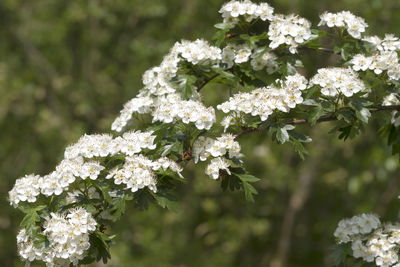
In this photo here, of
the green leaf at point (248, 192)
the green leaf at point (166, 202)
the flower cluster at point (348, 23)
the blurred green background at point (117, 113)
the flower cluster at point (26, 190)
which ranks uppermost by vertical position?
the blurred green background at point (117, 113)

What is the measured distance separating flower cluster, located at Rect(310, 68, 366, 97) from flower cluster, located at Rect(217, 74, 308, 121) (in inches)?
3.3

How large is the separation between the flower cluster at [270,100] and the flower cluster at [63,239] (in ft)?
2.71

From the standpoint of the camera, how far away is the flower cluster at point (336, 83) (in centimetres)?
233

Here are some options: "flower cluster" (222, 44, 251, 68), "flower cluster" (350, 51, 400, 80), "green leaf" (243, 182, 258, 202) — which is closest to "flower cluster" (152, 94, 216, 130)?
"green leaf" (243, 182, 258, 202)

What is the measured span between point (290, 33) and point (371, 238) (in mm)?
1089

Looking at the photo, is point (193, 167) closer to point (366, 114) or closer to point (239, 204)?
point (239, 204)

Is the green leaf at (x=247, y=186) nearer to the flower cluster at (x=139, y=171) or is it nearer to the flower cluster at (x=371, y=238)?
the flower cluster at (x=139, y=171)

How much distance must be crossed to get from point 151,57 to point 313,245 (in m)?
4.29

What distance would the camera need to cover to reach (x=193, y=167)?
7.55 metres

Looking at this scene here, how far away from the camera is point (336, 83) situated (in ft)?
7.66

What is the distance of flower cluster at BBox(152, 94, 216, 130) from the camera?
235cm

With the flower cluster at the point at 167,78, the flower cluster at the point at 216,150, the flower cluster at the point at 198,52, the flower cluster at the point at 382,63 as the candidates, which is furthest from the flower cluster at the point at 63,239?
the flower cluster at the point at 382,63

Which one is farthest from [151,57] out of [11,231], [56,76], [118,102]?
[11,231]

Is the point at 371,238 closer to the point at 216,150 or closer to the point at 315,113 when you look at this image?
the point at 315,113
